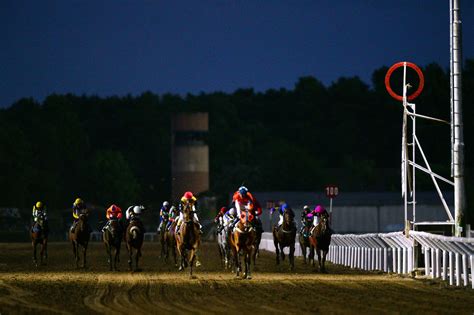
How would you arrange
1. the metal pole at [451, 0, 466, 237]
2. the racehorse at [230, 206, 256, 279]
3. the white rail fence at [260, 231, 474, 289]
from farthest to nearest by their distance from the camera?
the racehorse at [230, 206, 256, 279] → the metal pole at [451, 0, 466, 237] → the white rail fence at [260, 231, 474, 289]

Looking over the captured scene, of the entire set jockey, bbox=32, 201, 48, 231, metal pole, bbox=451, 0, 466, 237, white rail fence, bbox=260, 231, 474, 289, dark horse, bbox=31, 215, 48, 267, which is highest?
metal pole, bbox=451, 0, 466, 237

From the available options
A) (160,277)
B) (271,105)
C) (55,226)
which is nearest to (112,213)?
(160,277)

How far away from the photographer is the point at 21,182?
10669 cm

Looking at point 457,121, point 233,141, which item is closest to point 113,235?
point 457,121

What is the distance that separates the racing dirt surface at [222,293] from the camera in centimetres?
1898

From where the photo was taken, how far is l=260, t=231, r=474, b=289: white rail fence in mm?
23781

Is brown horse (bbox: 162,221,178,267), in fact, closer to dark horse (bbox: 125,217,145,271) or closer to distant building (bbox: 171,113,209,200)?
dark horse (bbox: 125,217,145,271)

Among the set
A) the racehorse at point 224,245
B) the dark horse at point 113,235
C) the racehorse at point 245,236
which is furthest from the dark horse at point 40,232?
the racehorse at point 245,236

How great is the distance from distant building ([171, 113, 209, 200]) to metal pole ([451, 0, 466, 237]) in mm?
87008

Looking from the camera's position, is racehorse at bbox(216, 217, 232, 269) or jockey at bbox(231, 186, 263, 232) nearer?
jockey at bbox(231, 186, 263, 232)

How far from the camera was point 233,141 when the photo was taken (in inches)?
5792

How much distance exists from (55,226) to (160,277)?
2807 inches

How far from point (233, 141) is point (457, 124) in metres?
120

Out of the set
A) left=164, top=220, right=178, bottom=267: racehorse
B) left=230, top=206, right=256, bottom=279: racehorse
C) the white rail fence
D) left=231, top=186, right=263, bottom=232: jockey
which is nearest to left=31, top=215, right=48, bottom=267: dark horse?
left=164, top=220, right=178, bottom=267: racehorse
